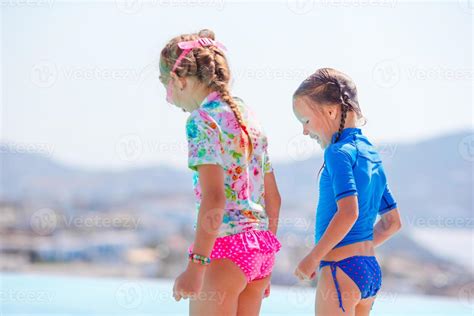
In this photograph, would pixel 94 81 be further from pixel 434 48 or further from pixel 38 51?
pixel 434 48

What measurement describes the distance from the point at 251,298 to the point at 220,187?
39cm

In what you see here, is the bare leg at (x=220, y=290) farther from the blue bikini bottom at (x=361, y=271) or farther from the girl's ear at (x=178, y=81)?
the girl's ear at (x=178, y=81)

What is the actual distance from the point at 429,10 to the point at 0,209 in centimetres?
756

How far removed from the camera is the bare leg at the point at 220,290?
2.01 m

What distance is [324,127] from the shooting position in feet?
7.50

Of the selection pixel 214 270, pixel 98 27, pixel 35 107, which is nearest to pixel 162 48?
pixel 214 270

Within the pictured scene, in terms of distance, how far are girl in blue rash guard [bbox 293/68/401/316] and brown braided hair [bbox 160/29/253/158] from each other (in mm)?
274

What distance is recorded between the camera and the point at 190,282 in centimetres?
196

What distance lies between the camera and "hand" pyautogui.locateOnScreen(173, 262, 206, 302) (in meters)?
1.95

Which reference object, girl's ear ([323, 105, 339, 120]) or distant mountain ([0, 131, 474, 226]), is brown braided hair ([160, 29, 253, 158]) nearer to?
girl's ear ([323, 105, 339, 120])

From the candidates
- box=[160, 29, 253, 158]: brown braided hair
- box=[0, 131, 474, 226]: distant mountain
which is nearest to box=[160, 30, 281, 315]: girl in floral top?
box=[160, 29, 253, 158]: brown braided hair

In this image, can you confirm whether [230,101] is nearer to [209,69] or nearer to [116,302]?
[209,69]

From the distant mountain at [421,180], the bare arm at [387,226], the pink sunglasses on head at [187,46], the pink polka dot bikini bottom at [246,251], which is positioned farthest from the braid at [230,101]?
the distant mountain at [421,180]

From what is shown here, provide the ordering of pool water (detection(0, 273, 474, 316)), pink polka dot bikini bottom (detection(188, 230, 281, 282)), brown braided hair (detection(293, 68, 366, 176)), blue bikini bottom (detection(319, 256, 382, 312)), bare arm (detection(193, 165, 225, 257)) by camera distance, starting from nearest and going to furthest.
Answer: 1. bare arm (detection(193, 165, 225, 257))
2. pink polka dot bikini bottom (detection(188, 230, 281, 282))
3. blue bikini bottom (detection(319, 256, 382, 312))
4. brown braided hair (detection(293, 68, 366, 176))
5. pool water (detection(0, 273, 474, 316))
